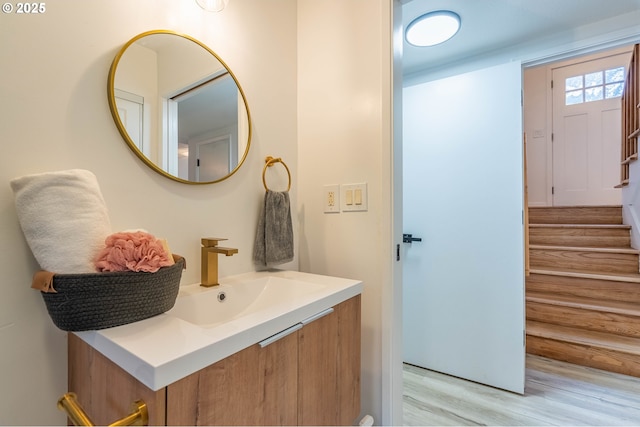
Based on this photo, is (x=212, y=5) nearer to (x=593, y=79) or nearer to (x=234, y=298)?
(x=234, y=298)

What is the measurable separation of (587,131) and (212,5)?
485cm

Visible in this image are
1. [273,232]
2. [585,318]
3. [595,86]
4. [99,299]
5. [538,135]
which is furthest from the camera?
[538,135]

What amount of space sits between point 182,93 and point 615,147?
16.4ft

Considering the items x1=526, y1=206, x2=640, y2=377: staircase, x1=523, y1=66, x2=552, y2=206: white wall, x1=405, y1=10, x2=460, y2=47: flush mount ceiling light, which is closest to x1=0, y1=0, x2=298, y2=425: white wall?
x1=405, y1=10, x2=460, y2=47: flush mount ceiling light

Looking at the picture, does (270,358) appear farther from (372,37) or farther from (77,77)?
(372,37)

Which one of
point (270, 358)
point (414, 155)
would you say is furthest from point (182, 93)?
point (414, 155)

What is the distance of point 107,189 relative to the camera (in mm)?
772

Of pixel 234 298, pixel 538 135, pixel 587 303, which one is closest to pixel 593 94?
pixel 538 135

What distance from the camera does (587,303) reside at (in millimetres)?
2324

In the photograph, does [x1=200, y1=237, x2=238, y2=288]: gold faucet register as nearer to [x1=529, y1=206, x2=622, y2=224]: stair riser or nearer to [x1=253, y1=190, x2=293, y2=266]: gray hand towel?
[x1=253, y1=190, x2=293, y2=266]: gray hand towel

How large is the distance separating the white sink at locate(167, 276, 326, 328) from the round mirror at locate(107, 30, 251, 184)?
38 centimetres

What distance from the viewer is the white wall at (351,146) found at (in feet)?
3.67

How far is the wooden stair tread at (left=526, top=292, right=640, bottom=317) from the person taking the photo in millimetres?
2170

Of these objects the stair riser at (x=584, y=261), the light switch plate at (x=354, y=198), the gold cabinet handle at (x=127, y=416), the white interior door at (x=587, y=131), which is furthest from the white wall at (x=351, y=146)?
the white interior door at (x=587, y=131)
